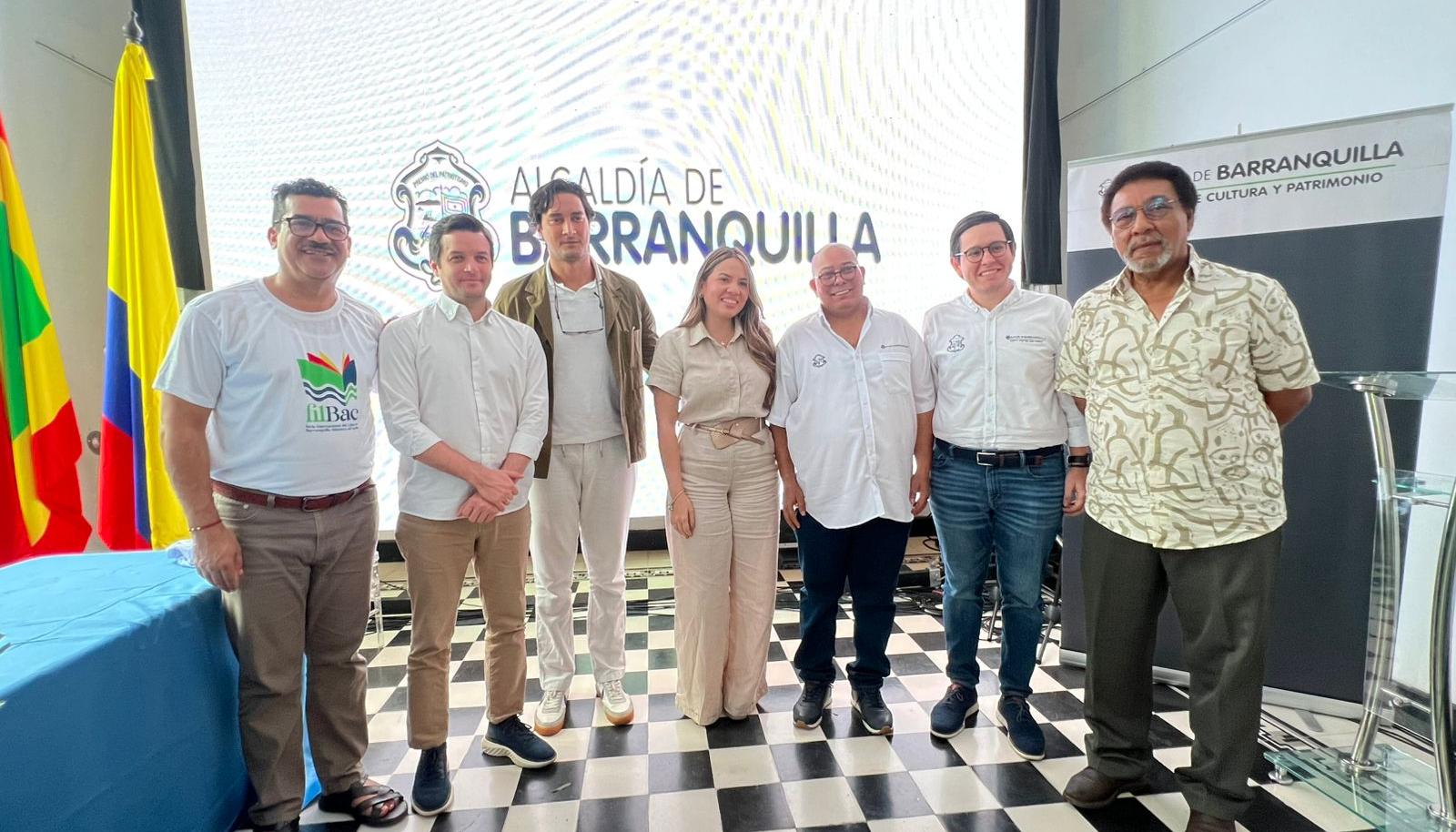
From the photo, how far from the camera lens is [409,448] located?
6.12 ft

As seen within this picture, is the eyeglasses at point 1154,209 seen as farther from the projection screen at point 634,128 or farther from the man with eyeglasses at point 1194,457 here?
the projection screen at point 634,128

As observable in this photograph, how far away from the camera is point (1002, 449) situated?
2.06 meters

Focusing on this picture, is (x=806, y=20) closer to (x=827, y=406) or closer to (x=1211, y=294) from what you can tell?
(x=827, y=406)

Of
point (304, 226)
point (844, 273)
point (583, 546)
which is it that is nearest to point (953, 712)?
point (583, 546)

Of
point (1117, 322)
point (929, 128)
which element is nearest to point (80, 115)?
point (929, 128)

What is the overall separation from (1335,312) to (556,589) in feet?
9.43

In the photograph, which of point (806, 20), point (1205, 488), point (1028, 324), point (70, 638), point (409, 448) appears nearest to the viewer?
point (70, 638)

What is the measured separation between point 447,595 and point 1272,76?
3.93 m

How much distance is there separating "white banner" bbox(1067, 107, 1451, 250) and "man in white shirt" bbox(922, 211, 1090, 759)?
0.82m

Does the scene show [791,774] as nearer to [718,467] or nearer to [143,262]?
[718,467]

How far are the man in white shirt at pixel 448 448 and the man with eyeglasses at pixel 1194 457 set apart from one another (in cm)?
170

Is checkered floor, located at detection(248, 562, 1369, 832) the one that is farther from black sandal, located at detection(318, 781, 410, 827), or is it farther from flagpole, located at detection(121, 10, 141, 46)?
flagpole, located at detection(121, 10, 141, 46)

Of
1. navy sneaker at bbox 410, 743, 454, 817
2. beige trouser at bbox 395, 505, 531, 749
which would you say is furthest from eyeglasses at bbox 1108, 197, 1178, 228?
navy sneaker at bbox 410, 743, 454, 817

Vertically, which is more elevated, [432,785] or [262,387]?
[262,387]
